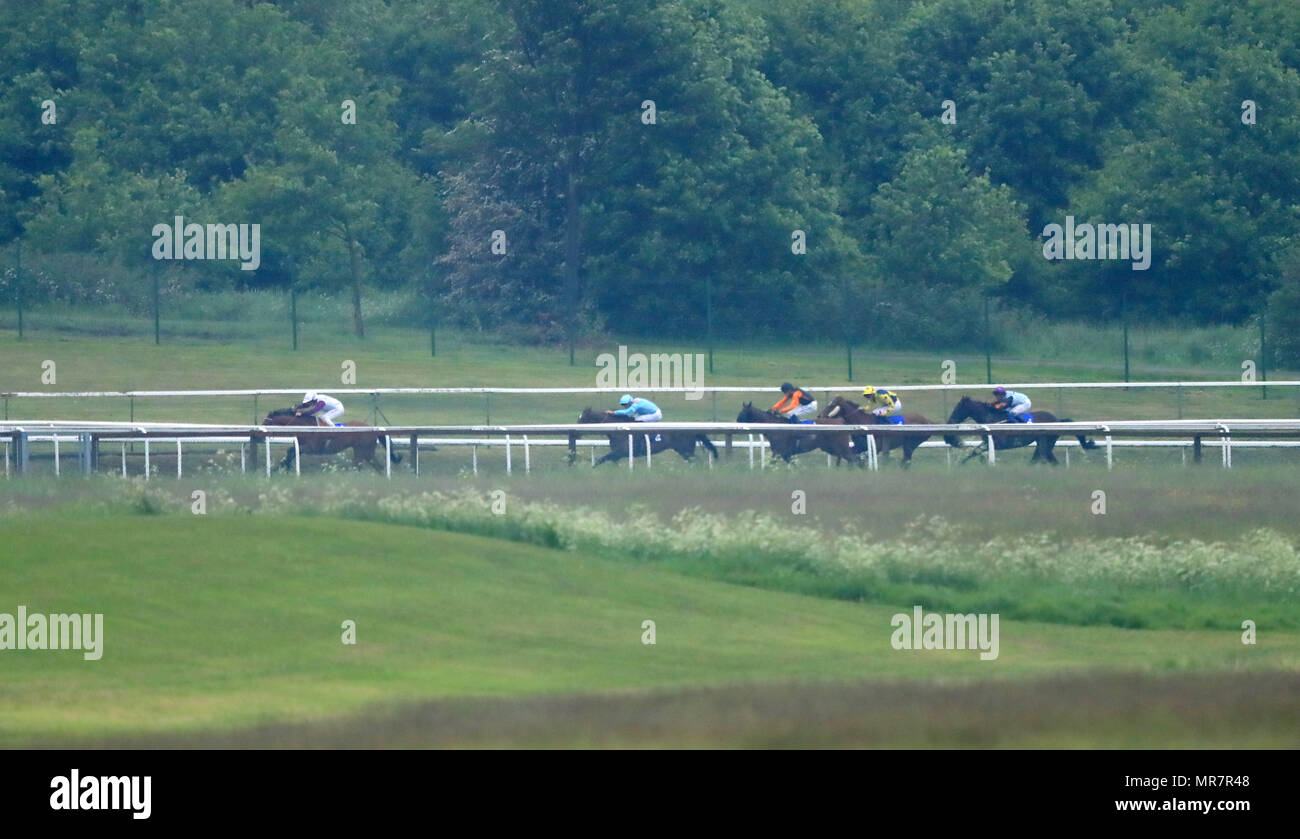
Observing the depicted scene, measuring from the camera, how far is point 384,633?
1292 cm

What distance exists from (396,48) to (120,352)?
69.7ft

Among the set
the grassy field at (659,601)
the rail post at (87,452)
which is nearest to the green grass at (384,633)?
the grassy field at (659,601)

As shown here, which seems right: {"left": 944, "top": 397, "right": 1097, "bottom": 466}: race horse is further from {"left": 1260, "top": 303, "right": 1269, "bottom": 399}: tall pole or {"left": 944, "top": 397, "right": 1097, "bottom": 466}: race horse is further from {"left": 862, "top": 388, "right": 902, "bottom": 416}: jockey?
{"left": 1260, "top": 303, "right": 1269, "bottom": 399}: tall pole

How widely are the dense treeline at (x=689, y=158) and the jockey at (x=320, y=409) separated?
1449cm

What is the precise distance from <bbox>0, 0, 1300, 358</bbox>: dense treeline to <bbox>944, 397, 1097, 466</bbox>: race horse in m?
14.3

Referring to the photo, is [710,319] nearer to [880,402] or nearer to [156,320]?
[156,320]

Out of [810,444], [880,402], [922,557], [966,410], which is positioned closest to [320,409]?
[810,444]

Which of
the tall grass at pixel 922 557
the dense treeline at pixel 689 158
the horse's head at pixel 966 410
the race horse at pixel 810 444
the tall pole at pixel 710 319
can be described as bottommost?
the tall grass at pixel 922 557

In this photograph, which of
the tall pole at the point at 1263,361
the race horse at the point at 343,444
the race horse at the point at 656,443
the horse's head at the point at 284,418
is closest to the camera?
the race horse at the point at 343,444

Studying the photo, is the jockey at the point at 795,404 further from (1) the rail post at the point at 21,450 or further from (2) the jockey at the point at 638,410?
(1) the rail post at the point at 21,450

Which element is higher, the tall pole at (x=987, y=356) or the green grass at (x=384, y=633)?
the tall pole at (x=987, y=356)

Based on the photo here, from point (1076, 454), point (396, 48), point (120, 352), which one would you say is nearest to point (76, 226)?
point (120, 352)

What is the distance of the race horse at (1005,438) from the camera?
23.8 meters

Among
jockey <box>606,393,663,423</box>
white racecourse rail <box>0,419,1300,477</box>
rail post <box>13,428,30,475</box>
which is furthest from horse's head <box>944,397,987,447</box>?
rail post <box>13,428,30,475</box>
